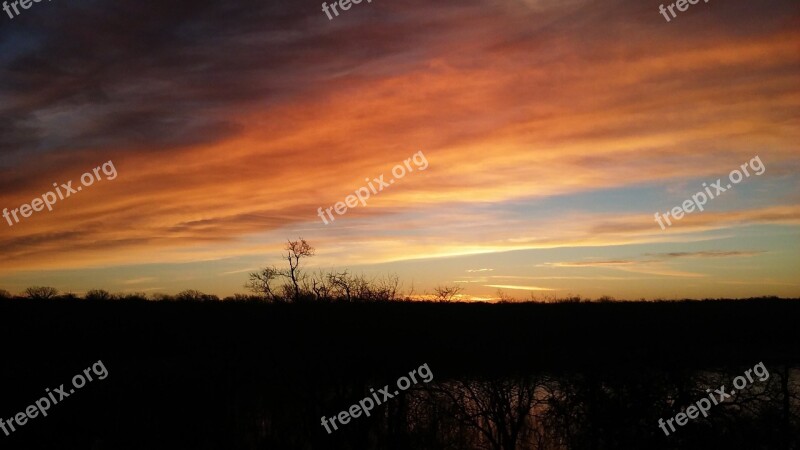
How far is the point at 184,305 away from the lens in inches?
3484

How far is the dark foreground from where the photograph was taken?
4828cm

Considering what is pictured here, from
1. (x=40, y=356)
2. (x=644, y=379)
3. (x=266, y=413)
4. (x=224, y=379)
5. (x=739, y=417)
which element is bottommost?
(x=739, y=417)

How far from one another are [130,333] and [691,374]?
2171 inches

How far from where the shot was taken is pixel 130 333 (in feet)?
246

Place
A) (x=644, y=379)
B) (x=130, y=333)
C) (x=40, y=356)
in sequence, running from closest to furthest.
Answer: (x=644, y=379) < (x=40, y=356) < (x=130, y=333)

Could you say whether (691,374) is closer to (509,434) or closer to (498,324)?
(509,434)

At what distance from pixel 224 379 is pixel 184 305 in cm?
3648

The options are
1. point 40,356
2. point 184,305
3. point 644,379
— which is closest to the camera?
point 644,379

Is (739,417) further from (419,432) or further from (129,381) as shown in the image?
(129,381)

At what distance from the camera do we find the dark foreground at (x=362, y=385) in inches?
1901

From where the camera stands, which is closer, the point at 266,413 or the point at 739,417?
the point at 739,417

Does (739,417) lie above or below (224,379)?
below

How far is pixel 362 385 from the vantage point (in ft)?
175

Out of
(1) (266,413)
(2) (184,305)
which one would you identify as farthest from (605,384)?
(2) (184,305)
